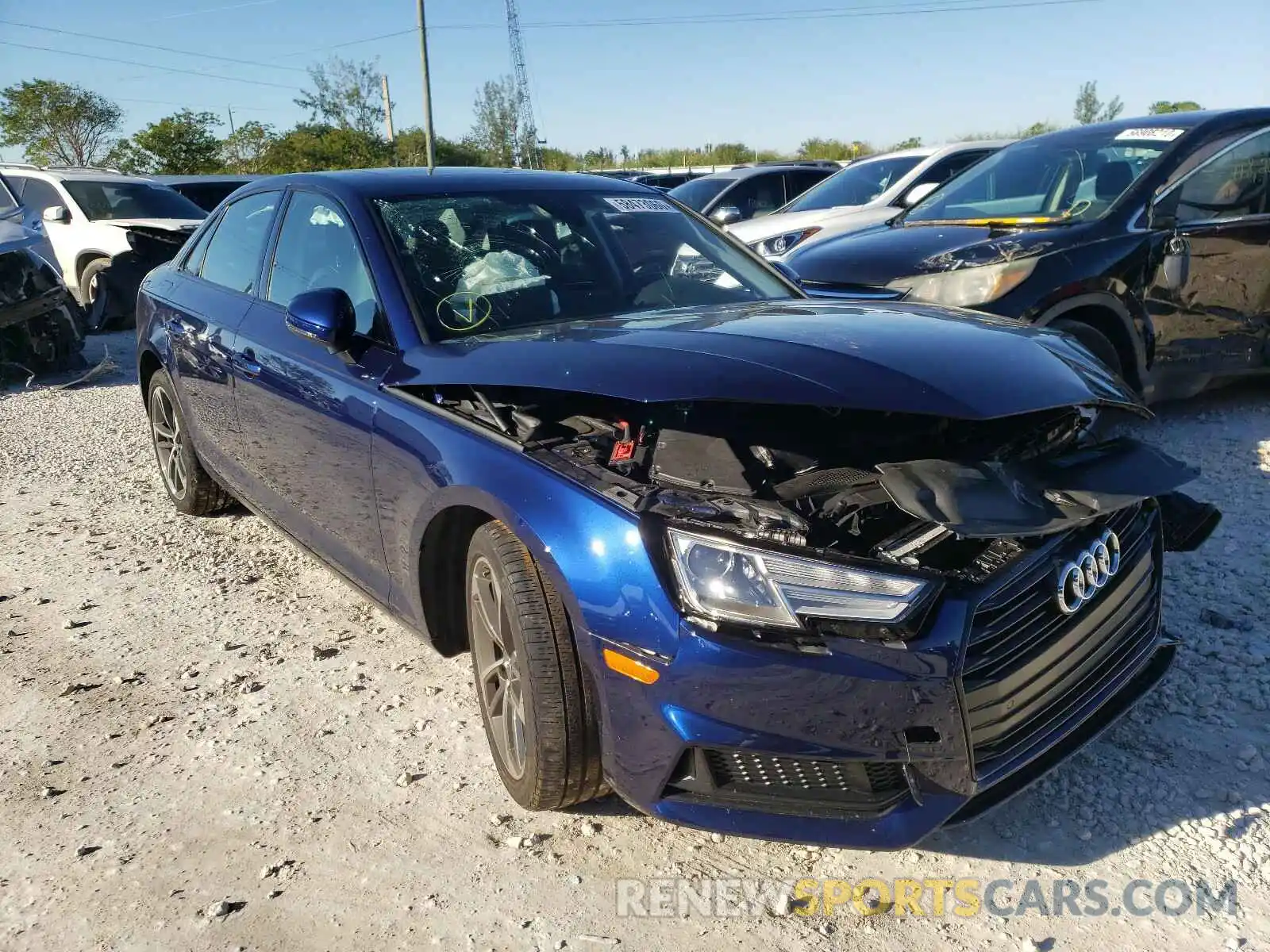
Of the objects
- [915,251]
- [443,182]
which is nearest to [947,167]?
[915,251]

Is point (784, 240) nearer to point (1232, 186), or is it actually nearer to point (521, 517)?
point (1232, 186)

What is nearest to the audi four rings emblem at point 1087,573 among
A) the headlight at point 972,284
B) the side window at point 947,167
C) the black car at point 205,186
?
the headlight at point 972,284

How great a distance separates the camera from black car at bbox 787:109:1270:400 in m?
4.77

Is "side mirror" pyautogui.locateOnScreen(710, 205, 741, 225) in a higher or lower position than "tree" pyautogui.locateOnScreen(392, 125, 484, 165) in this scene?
lower

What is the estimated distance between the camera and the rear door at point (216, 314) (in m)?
3.87

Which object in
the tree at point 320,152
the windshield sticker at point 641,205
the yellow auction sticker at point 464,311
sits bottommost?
the yellow auction sticker at point 464,311

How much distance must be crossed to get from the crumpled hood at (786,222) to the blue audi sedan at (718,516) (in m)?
5.26

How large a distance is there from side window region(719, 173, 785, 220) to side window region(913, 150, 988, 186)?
259 cm

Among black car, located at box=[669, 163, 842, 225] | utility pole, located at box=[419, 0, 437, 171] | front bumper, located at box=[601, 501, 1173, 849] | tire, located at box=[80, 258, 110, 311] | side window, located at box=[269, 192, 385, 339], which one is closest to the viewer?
front bumper, located at box=[601, 501, 1173, 849]

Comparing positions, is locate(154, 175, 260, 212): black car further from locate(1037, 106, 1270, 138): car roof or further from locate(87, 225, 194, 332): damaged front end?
locate(1037, 106, 1270, 138): car roof

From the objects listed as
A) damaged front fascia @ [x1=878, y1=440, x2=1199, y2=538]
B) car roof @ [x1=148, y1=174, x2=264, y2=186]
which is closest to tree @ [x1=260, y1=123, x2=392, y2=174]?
car roof @ [x1=148, y1=174, x2=264, y2=186]

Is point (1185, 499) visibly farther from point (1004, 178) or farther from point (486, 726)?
point (1004, 178)

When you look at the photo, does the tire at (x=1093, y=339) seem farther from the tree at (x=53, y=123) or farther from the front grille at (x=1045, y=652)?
the tree at (x=53, y=123)

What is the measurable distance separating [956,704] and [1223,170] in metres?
4.62
